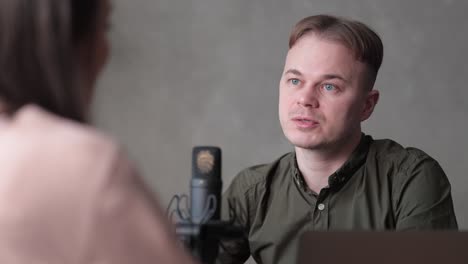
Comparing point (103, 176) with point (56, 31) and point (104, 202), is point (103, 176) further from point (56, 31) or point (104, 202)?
point (56, 31)

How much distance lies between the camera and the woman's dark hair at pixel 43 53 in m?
0.81

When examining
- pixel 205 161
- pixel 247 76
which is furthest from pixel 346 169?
pixel 247 76

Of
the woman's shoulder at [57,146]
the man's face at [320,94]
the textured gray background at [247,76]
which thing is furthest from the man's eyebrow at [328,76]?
the woman's shoulder at [57,146]

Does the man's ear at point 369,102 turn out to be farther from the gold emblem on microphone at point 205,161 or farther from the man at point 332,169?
the gold emblem on microphone at point 205,161

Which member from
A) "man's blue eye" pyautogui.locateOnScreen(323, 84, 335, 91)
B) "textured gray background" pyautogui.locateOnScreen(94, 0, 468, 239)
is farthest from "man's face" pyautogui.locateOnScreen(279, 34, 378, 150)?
"textured gray background" pyautogui.locateOnScreen(94, 0, 468, 239)

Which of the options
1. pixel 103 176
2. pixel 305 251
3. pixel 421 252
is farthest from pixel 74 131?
pixel 421 252

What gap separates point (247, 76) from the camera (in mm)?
3131

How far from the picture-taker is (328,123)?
1959mm

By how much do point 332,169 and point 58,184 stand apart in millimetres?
1318

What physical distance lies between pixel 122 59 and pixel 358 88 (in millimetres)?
1356

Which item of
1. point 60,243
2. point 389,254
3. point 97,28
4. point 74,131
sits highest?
point 97,28

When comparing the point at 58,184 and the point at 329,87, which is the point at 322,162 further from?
the point at 58,184

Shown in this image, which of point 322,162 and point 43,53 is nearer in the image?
point 43,53

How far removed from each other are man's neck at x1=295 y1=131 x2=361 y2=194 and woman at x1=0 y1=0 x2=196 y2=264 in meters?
1.23
